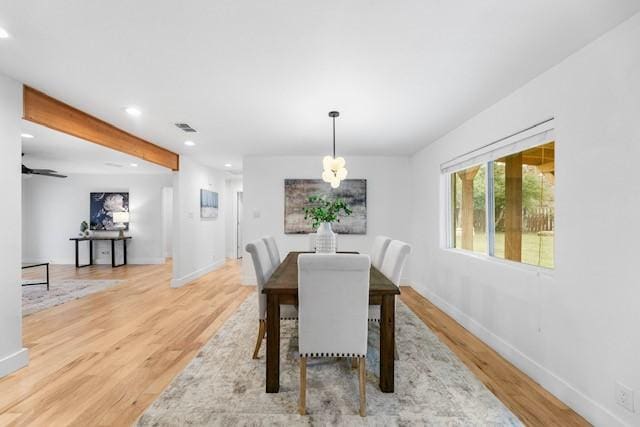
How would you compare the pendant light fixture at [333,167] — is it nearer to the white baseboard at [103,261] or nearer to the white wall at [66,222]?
the white wall at [66,222]

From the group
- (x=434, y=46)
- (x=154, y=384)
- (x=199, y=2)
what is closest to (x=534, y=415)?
(x=434, y=46)

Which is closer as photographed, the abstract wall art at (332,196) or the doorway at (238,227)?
the abstract wall art at (332,196)

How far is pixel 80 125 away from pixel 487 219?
4.33 meters

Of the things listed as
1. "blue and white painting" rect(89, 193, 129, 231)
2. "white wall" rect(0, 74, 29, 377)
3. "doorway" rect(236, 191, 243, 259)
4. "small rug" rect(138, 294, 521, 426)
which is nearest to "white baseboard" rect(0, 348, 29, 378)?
"white wall" rect(0, 74, 29, 377)

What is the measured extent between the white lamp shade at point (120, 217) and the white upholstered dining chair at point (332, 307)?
7480 millimetres

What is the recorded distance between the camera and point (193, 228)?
6.09 meters

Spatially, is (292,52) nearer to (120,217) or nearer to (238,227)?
(238,227)

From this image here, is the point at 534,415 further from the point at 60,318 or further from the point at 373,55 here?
the point at 60,318

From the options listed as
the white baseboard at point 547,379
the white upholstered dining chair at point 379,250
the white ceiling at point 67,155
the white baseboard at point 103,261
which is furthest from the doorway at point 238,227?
the white baseboard at point 547,379

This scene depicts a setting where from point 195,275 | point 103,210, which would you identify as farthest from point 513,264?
point 103,210

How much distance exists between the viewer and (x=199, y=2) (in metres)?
1.60

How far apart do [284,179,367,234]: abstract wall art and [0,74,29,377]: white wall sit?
3.55 meters

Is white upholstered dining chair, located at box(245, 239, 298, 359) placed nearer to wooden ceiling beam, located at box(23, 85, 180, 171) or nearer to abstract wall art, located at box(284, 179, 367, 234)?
wooden ceiling beam, located at box(23, 85, 180, 171)

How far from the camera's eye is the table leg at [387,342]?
2182 mm
